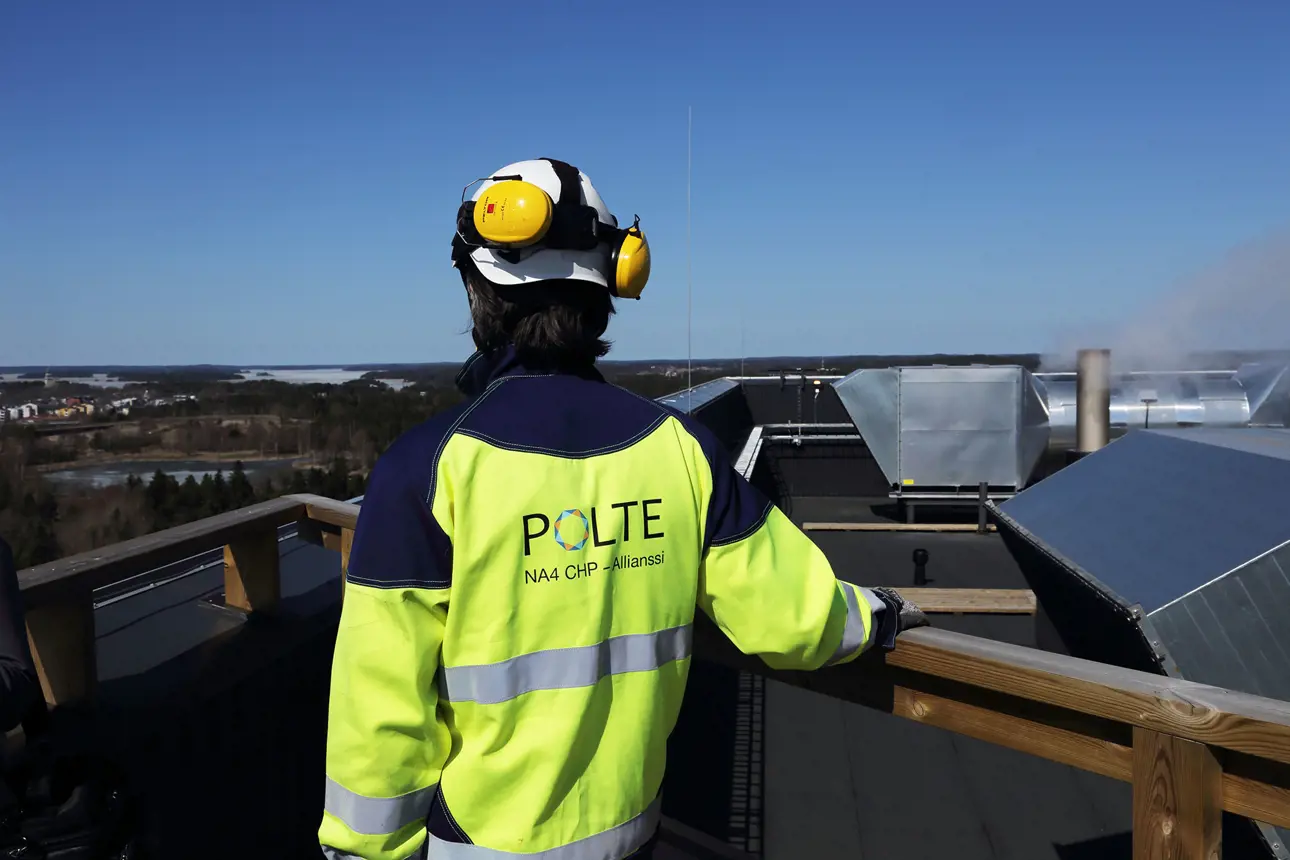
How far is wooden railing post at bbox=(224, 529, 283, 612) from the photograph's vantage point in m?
3.80

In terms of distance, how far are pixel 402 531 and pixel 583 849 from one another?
0.68m

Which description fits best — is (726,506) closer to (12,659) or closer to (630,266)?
(630,266)

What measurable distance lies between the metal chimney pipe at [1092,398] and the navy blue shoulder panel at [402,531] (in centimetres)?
1403

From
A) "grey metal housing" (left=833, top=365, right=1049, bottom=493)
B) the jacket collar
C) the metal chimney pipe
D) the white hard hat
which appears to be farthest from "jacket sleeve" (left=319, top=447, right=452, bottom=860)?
the metal chimney pipe

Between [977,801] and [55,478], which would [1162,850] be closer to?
[977,801]

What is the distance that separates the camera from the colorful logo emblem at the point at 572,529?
1.61m

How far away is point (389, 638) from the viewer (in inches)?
61.0

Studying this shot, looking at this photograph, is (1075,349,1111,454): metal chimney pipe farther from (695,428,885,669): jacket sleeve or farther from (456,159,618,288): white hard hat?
(456,159,618,288): white hard hat

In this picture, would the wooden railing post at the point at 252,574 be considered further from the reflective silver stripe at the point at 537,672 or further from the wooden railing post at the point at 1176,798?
the wooden railing post at the point at 1176,798

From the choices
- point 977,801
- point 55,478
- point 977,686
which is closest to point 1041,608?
point 977,801

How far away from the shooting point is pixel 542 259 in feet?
5.83

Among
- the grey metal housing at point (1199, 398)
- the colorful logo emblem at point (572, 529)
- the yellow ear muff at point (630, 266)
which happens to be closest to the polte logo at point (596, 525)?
the colorful logo emblem at point (572, 529)

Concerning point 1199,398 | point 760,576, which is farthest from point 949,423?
point 760,576

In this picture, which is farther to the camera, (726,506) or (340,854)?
(726,506)
